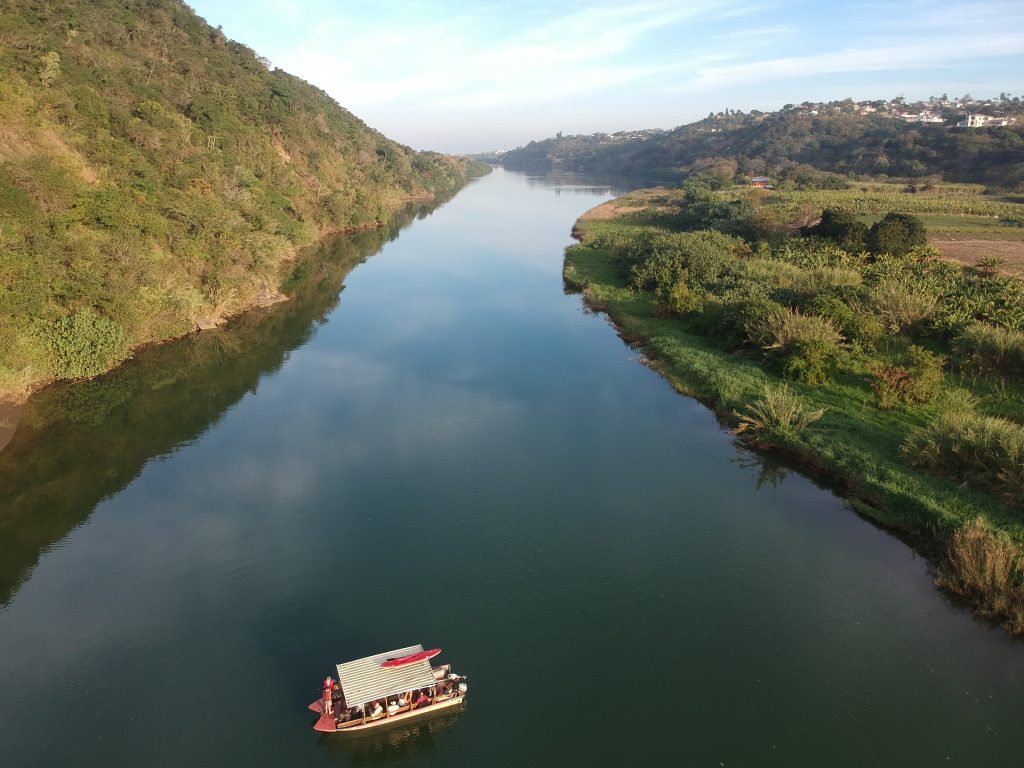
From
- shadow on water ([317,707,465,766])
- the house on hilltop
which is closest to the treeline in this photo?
the house on hilltop

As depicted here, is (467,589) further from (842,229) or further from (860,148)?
(860,148)

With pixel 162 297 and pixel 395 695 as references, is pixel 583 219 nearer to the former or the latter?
pixel 162 297

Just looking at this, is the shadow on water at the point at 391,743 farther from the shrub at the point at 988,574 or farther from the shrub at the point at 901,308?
the shrub at the point at 901,308

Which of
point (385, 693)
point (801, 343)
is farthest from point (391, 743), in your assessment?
point (801, 343)

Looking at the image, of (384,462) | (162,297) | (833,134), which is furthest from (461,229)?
(833,134)

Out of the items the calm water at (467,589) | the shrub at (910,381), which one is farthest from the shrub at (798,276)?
the calm water at (467,589)

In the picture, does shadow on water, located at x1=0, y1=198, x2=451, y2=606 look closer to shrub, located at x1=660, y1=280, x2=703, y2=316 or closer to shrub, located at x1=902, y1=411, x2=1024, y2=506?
shrub, located at x1=660, y1=280, x2=703, y2=316
